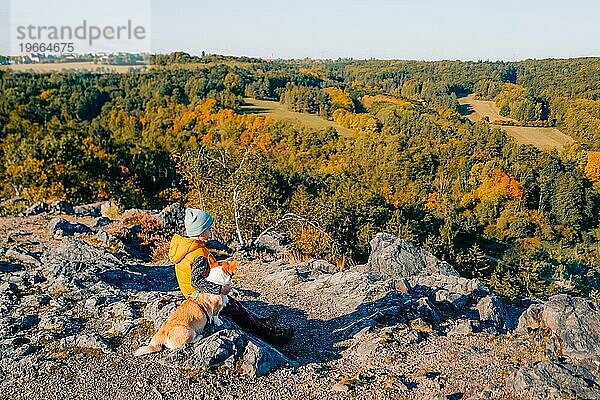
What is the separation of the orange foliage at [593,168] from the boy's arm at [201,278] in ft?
246

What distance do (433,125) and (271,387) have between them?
7761 centimetres

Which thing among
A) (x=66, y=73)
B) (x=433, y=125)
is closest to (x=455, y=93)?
(x=433, y=125)

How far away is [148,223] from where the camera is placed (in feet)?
66.9

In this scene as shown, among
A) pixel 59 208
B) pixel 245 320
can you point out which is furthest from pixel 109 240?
pixel 245 320

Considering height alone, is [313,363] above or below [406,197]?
above

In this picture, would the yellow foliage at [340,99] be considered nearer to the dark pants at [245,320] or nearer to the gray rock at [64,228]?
the gray rock at [64,228]

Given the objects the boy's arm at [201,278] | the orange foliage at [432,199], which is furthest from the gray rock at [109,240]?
the orange foliage at [432,199]

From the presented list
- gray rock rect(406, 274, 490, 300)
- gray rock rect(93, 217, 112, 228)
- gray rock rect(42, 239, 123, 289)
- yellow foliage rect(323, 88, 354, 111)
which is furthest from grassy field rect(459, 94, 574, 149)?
gray rock rect(42, 239, 123, 289)

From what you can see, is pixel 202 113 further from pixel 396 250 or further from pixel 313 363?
pixel 313 363

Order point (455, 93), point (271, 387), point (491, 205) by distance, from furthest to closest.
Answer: point (455, 93)
point (491, 205)
point (271, 387)

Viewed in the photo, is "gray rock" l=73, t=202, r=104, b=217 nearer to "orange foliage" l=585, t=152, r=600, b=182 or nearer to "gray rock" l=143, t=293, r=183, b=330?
"gray rock" l=143, t=293, r=183, b=330

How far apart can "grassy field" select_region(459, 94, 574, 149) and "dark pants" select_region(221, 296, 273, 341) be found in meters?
79.6

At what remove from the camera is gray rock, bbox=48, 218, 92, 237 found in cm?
1884

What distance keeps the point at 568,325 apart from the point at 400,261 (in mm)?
6480
